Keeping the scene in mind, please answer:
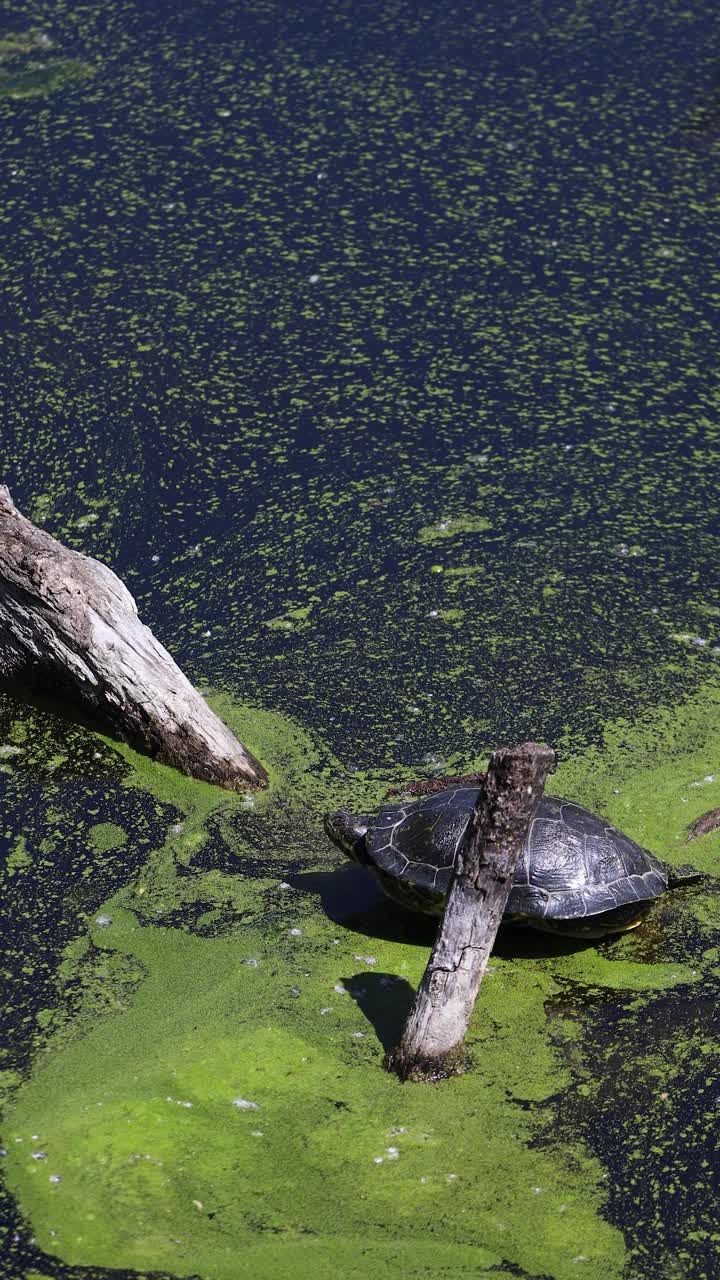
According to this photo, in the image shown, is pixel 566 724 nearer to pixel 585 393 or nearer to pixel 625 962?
pixel 625 962

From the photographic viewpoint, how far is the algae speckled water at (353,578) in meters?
3.02

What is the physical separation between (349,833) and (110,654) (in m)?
0.95

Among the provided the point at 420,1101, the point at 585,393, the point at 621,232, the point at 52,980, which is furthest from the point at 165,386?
the point at 420,1101

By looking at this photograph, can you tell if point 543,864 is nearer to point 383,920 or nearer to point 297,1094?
point 383,920

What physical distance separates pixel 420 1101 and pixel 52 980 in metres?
0.96

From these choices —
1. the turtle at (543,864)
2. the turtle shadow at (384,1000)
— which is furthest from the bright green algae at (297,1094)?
the turtle at (543,864)

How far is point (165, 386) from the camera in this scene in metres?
6.21

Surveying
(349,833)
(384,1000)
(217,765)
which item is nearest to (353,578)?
(217,765)

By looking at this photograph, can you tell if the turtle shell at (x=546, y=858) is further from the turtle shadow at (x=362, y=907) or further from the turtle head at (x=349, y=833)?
the turtle shadow at (x=362, y=907)

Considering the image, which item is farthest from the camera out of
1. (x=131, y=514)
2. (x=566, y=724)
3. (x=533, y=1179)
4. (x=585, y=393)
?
(x=585, y=393)

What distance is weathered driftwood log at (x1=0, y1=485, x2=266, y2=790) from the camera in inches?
166

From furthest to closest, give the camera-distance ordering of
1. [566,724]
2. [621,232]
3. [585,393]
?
[621,232] → [585,393] → [566,724]

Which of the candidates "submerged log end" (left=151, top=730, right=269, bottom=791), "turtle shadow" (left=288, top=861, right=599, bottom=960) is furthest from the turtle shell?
"submerged log end" (left=151, top=730, right=269, bottom=791)

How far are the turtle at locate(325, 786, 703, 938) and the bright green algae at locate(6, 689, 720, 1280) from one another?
0.45 feet
